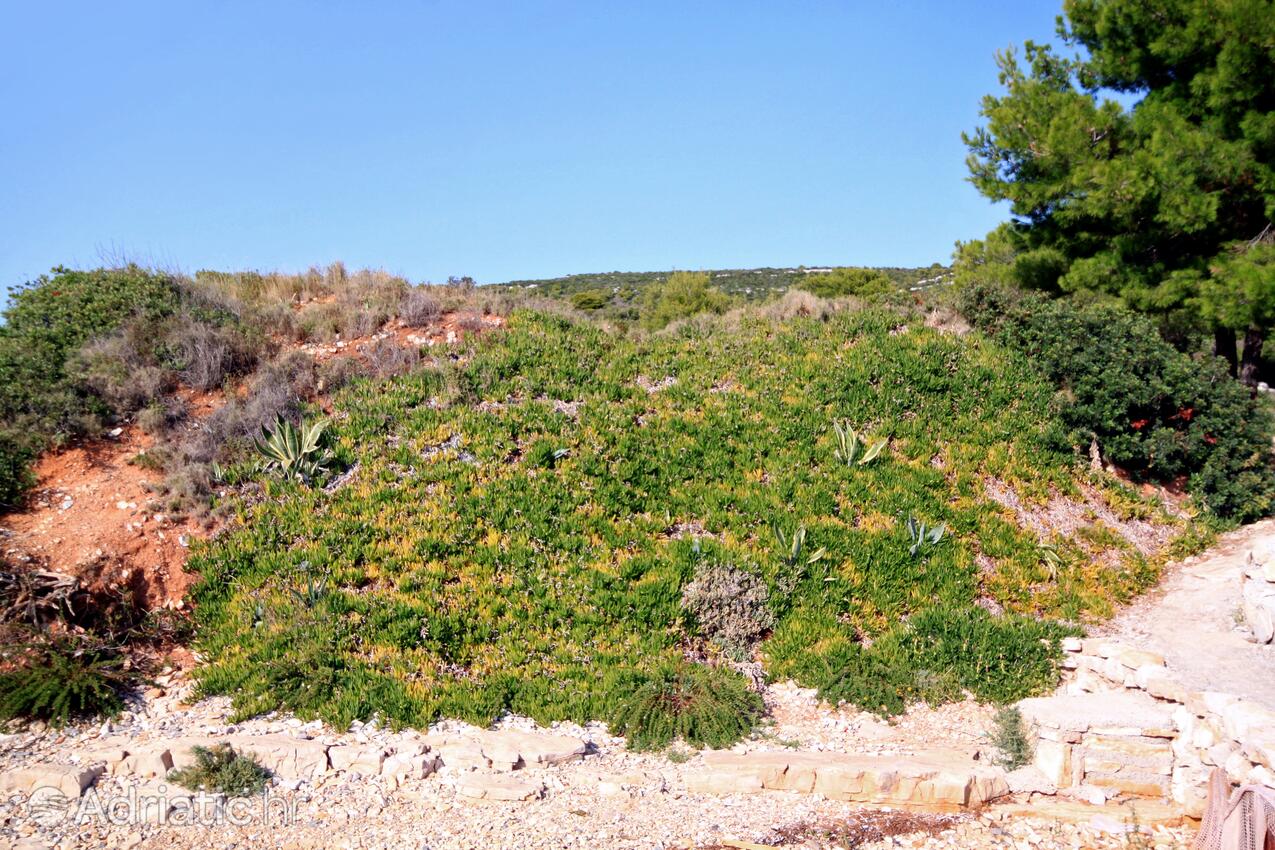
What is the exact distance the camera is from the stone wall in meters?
5.41

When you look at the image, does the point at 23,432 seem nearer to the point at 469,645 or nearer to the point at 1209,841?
the point at 469,645

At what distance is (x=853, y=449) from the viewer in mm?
10625

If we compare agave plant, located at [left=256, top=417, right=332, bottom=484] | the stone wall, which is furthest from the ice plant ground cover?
the stone wall

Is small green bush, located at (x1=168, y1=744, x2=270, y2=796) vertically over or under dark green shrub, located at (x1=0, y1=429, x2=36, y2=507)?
under

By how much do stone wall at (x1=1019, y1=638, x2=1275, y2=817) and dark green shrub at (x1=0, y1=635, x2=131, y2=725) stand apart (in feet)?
24.8

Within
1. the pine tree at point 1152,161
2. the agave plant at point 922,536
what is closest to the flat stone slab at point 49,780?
the agave plant at point 922,536

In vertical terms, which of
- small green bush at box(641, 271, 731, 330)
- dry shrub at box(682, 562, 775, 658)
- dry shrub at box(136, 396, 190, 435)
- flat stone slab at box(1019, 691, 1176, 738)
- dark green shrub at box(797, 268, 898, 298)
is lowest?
flat stone slab at box(1019, 691, 1176, 738)

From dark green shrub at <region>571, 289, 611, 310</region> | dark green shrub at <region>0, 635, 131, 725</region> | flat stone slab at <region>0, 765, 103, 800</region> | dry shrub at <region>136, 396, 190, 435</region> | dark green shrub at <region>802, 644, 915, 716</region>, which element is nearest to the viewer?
flat stone slab at <region>0, 765, 103, 800</region>

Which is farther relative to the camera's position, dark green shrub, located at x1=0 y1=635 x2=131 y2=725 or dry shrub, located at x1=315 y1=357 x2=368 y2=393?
dry shrub, located at x1=315 y1=357 x2=368 y2=393

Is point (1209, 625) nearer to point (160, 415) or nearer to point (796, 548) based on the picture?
point (796, 548)

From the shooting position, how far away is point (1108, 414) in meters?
11.6

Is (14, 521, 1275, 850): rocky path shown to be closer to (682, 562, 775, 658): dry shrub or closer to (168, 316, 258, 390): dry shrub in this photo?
(682, 562, 775, 658): dry shrub

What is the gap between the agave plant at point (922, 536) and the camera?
9.09 m

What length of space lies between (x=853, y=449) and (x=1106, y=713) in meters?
4.92
